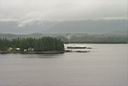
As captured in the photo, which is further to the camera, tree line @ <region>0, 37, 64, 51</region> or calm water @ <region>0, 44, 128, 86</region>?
tree line @ <region>0, 37, 64, 51</region>

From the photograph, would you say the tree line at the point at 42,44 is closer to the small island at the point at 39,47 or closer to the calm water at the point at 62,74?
the small island at the point at 39,47

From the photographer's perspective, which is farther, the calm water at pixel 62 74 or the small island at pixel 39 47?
the small island at pixel 39 47

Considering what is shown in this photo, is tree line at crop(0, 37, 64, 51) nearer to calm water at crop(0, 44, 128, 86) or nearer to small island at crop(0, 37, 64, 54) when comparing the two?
small island at crop(0, 37, 64, 54)

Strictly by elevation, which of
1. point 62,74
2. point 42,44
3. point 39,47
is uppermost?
point 42,44

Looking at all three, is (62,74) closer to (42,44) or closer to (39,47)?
(42,44)

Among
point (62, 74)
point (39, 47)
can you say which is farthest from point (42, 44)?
point (62, 74)

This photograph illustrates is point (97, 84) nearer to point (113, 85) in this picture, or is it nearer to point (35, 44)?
point (113, 85)

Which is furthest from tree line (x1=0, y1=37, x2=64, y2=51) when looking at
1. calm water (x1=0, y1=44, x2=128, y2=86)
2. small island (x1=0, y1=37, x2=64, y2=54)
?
calm water (x1=0, y1=44, x2=128, y2=86)

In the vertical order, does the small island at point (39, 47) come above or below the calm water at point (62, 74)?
above

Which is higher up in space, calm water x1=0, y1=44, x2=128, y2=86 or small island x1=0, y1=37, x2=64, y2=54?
small island x1=0, y1=37, x2=64, y2=54

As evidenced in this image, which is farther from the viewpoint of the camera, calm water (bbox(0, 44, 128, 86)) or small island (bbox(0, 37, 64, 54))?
small island (bbox(0, 37, 64, 54))

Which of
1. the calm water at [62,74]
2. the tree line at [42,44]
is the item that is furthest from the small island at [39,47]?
the calm water at [62,74]

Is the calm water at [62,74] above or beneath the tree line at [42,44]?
beneath

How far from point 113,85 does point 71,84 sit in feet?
5.81
